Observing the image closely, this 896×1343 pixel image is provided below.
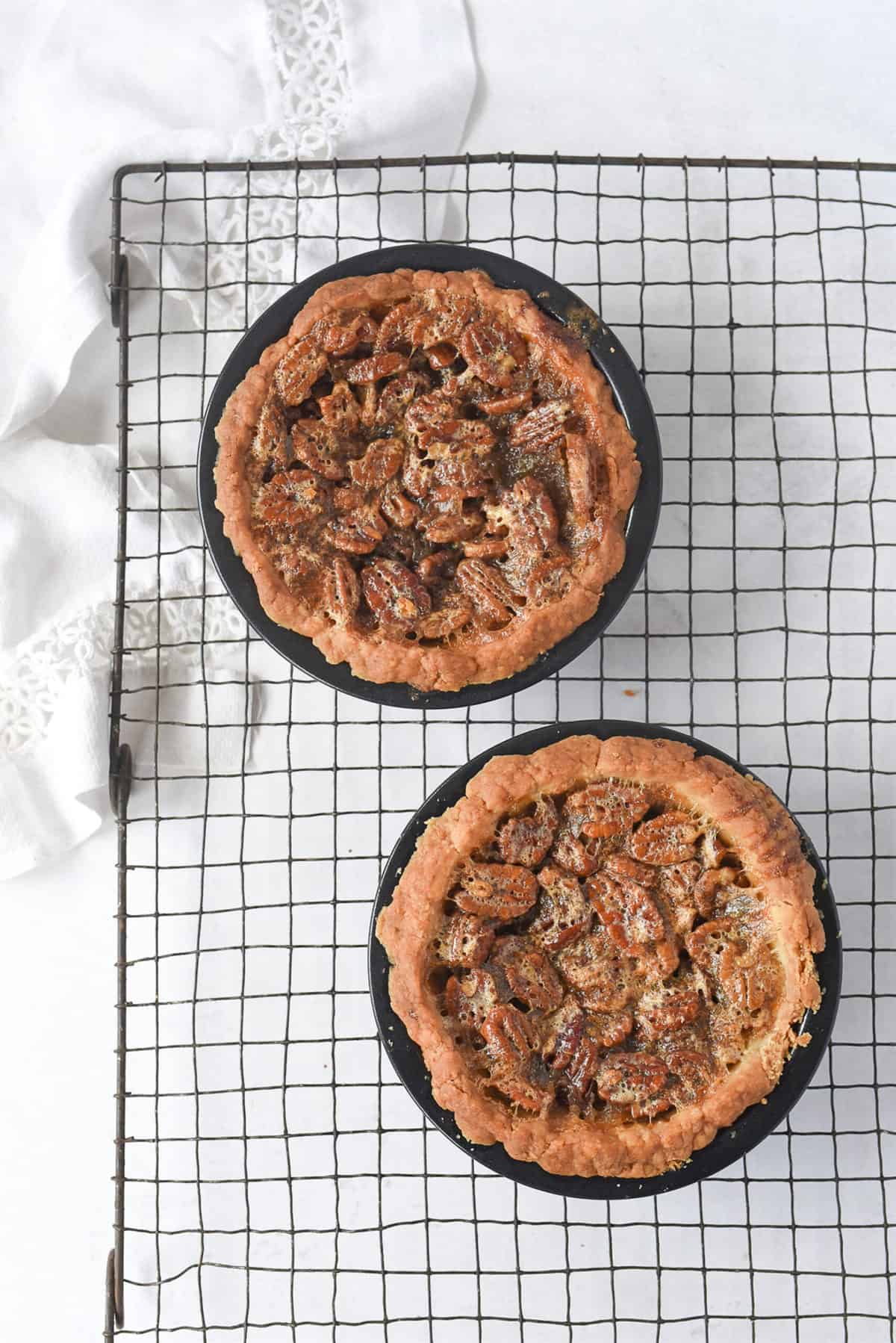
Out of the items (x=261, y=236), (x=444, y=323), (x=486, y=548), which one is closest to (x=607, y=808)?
(x=486, y=548)

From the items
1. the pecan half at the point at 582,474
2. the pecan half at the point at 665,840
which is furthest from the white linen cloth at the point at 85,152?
the pecan half at the point at 665,840

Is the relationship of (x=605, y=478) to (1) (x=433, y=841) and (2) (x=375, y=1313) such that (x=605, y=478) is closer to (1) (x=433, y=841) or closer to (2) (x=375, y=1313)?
(1) (x=433, y=841)

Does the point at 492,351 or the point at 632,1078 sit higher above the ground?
the point at 492,351

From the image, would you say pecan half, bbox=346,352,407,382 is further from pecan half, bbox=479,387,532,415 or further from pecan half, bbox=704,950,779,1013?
pecan half, bbox=704,950,779,1013

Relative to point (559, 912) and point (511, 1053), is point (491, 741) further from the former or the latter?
point (511, 1053)

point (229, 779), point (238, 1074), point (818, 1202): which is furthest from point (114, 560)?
point (818, 1202)

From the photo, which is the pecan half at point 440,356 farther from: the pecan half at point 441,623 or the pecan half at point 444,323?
the pecan half at point 441,623

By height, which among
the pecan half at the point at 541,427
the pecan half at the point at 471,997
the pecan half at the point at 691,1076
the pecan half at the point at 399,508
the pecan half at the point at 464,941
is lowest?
the pecan half at the point at 691,1076
